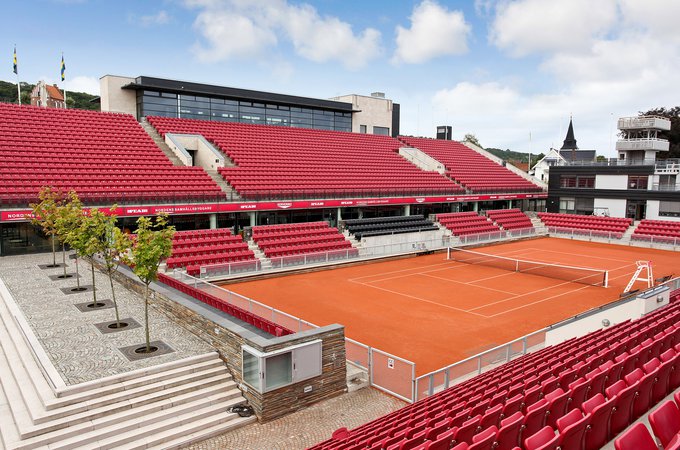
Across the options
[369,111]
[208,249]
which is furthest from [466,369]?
[369,111]

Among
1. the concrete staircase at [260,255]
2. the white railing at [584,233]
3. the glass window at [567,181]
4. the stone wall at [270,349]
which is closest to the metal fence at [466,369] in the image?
the stone wall at [270,349]

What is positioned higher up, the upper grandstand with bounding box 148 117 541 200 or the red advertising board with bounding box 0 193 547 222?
the upper grandstand with bounding box 148 117 541 200

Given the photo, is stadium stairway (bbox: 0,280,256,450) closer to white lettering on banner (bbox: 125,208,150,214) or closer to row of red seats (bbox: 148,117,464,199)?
white lettering on banner (bbox: 125,208,150,214)

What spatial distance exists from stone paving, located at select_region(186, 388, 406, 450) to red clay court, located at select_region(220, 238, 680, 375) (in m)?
2.58

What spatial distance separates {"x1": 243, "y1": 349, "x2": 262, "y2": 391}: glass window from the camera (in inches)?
502

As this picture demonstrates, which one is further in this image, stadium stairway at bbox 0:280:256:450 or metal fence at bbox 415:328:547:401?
metal fence at bbox 415:328:547:401

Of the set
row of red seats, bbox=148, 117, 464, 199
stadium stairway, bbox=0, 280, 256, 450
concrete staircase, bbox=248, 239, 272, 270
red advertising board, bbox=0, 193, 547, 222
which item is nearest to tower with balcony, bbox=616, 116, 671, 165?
red advertising board, bbox=0, 193, 547, 222

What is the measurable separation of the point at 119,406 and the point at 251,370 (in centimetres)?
336

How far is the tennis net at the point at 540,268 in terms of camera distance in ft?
99.2

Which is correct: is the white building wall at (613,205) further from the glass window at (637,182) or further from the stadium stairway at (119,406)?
the stadium stairway at (119,406)

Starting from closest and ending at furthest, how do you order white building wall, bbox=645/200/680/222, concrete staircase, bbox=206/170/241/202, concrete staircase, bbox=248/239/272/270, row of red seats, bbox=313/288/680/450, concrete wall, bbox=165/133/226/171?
row of red seats, bbox=313/288/680/450 < concrete staircase, bbox=248/239/272/270 < concrete staircase, bbox=206/170/241/202 < concrete wall, bbox=165/133/226/171 < white building wall, bbox=645/200/680/222

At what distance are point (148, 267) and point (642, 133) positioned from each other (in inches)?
2329

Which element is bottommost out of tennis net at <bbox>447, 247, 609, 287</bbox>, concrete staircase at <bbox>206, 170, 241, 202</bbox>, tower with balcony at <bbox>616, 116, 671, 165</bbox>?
tennis net at <bbox>447, 247, 609, 287</bbox>

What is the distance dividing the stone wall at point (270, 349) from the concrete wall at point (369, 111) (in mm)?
51511
